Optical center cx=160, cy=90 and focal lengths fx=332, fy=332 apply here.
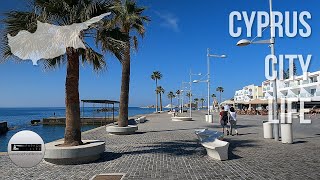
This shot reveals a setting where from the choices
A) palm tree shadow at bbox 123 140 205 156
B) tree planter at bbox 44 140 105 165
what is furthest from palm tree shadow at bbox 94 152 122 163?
palm tree shadow at bbox 123 140 205 156

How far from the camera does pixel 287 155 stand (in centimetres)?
1048

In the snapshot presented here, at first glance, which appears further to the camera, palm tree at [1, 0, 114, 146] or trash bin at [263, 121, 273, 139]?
trash bin at [263, 121, 273, 139]

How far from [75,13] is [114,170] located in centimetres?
462

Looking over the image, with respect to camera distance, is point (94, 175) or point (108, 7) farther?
point (108, 7)

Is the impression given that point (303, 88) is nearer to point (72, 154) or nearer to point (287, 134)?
point (287, 134)

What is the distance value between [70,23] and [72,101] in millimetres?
2403

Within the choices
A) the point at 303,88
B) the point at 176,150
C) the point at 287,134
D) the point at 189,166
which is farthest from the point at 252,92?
the point at 189,166

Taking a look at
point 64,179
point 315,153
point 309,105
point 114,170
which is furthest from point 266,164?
point 309,105

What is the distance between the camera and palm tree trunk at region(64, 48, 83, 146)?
10.3 metres

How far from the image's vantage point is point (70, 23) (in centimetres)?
978

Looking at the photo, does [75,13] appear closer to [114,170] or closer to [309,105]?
[114,170]

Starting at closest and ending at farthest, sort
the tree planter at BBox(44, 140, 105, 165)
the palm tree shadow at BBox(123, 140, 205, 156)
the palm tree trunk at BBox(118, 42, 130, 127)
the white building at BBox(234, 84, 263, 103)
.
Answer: the tree planter at BBox(44, 140, 105, 165), the palm tree shadow at BBox(123, 140, 205, 156), the palm tree trunk at BBox(118, 42, 130, 127), the white building at BBox(234, 84, 263, 103)

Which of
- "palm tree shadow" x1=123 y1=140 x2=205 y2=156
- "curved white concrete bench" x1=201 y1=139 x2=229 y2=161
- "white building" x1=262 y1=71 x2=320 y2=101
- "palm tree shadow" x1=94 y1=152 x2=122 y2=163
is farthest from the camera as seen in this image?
"white building" x1=262 y1=71 x2=320 y2=101

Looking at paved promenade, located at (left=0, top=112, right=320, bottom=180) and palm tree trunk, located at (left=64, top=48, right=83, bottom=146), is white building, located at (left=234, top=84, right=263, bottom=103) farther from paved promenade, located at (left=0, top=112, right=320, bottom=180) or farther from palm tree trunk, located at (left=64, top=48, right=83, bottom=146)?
palm tree trunk, located at (left=64, top=48, right=83, bottom=146)
